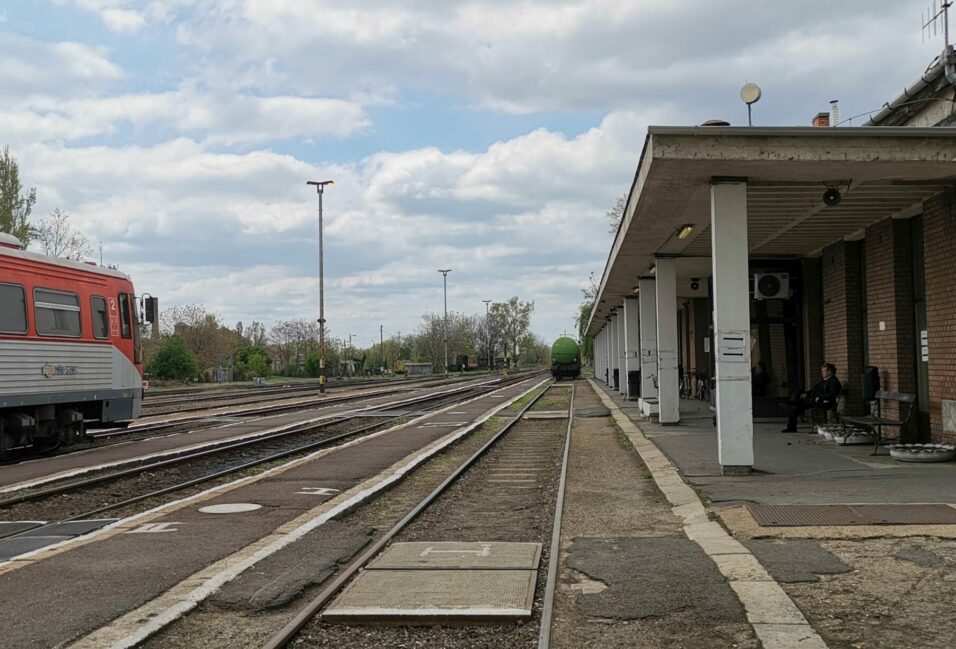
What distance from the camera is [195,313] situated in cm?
7656

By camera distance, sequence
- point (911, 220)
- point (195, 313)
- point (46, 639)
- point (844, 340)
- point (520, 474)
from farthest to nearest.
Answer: point (195, 313)
point (844, 340)
point (911, 220)
point (520, 474)
point (46, 639)

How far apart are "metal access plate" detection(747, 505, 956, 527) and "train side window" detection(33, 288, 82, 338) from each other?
1175cm

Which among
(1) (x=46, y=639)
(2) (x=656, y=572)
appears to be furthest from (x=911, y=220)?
(1) (x=46, y=639)

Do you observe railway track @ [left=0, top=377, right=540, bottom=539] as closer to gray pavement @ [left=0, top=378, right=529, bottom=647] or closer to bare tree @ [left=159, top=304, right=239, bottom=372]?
gray pavement @ [left=0, top=378, right=529, bottom=647]

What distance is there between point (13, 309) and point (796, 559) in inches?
488

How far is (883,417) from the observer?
14.4 m

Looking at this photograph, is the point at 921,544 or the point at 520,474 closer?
the point at 921,544

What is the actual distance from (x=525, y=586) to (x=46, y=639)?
2.98 m

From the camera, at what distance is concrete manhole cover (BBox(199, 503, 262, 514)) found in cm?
969

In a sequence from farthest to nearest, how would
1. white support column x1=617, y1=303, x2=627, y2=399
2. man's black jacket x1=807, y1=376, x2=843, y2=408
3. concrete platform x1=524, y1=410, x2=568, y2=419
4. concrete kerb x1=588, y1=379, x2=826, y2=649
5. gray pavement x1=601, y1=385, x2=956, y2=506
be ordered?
1. white support column x1=617, y1=303, x2=627, y2=399
2. concrete platform x1=524, y1=410, x2=568, y2=419
3. man's black jacket x1=807, y1=376, x2=843, y2=408
4. gray pavement x1=601, y1=385, x2=956, y2=506
5. concrete kerb x1=588, y1=379, x2=826, y2=649

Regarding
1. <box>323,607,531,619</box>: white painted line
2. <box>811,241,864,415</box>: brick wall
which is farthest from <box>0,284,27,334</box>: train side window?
<box>811,241,864,415</box>: brick wall

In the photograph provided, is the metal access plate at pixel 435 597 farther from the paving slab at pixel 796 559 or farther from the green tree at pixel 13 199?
the green tree at pixel 13 199

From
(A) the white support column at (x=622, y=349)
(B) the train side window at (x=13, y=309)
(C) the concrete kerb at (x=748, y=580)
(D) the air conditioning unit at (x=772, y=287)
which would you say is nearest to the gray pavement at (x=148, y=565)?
(C) the concrete kerb at (x=748, y=580)

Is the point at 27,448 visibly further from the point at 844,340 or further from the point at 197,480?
the point at 844,340
